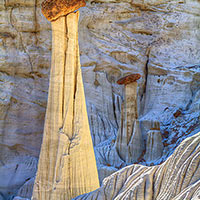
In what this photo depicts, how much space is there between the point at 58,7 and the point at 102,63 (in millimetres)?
7189

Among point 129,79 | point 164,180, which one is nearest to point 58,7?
Result: point 164,180

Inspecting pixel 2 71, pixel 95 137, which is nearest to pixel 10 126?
pixel 2 71

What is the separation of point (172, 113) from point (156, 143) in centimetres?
210

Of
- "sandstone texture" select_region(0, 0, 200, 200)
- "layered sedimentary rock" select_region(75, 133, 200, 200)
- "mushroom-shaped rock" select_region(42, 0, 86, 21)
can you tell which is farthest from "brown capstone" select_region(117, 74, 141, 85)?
"layered sedimentary rock" select_region(75, 133, 200, 200)

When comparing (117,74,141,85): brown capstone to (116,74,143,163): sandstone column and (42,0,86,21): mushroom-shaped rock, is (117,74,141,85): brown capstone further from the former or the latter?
(42,0,86,21): mushroom-shaped rock

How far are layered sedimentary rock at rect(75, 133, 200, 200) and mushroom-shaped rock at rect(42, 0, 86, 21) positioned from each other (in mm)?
2577

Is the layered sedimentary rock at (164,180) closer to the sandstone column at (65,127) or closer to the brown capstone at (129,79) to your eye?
the sandstone column at (65,127)

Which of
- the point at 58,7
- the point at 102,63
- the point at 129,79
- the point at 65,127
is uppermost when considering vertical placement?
the point at 58,7

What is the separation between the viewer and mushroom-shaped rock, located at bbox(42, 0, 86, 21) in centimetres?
561

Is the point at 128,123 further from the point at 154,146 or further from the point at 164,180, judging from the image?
the point at 164,180

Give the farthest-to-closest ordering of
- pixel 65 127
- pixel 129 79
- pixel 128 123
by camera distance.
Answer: pixel 128 123 < pixel 129 79 < pixel 65 127

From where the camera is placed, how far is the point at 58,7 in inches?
221

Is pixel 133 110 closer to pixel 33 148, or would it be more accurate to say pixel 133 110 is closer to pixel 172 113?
pixel 172 113

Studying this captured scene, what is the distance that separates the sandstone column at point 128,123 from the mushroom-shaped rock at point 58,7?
14.2 feet
